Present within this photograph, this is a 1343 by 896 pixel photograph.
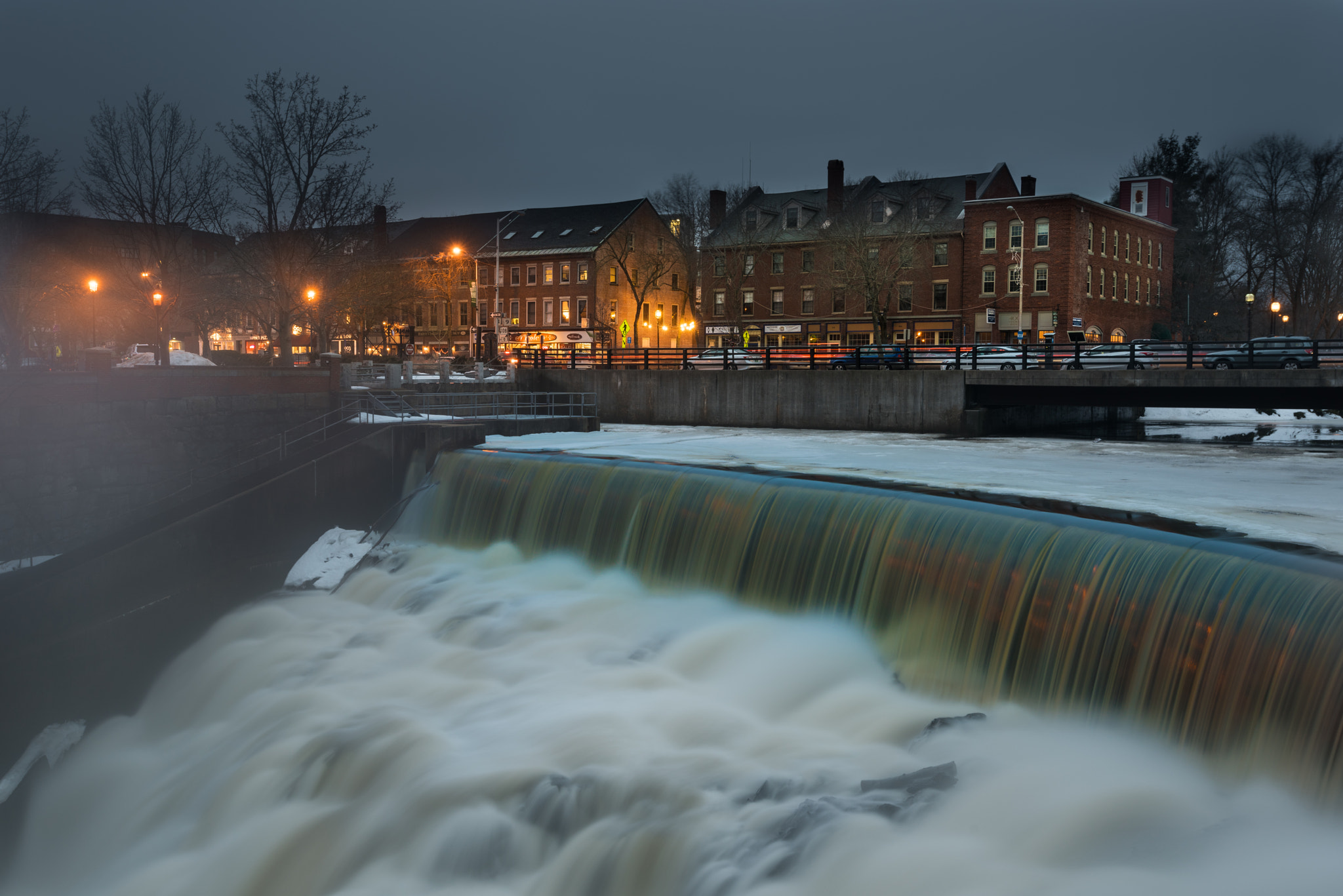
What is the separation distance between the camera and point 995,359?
32.2 metres

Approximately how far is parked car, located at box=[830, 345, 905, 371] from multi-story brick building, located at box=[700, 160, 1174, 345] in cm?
1968

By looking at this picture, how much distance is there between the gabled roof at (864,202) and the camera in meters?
57.5

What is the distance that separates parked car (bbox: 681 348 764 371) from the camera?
37.2 meters

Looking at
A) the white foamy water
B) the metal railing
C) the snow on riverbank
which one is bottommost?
the white foamy water

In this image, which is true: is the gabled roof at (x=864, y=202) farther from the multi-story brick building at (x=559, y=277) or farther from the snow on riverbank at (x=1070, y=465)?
the snow on riverbank at (x=1070, y=465)

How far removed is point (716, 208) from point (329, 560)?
54.0 m

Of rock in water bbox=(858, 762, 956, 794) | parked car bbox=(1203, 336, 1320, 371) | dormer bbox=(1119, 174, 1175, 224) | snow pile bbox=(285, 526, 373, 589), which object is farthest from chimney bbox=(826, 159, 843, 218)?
rock in water bbox=(858, 762, 956, 794)

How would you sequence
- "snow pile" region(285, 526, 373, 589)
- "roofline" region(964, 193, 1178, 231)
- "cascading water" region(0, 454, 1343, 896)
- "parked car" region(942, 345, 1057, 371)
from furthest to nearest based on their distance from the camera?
1. "roofline" region(964, 193, 1178, 231)
2. "parked car" region(942, 345, 1057, 371)
3. "snow pile" region(285, 526, 373, 589)
4. "cascading water" region(0, 454, 1343, 896)

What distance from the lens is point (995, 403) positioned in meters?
31.6

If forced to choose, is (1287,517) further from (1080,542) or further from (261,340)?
(261,340)

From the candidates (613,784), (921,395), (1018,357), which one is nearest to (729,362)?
(921,395)

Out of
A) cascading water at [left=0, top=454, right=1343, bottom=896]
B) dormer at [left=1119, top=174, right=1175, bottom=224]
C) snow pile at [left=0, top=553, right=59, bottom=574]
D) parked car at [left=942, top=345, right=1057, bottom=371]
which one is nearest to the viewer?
cascading water at [left=0, top=454, right=1343, bottom=896]

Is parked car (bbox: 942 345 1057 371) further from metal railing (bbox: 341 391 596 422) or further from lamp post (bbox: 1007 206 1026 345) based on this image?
lamp post (bbox: 1007 206 1026 345)

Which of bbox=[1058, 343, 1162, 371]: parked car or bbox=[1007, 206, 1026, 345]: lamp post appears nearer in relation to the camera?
bbox=[1058, 343, 1162, 371]: parked car
